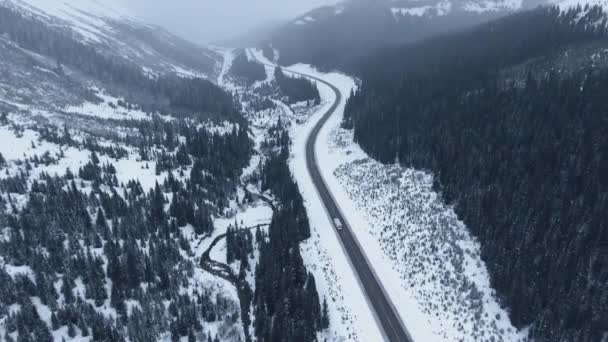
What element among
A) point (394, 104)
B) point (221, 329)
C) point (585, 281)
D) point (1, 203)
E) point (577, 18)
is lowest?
point (221, 329)

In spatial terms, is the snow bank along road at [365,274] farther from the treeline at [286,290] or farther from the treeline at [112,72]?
the treeline at [112,72]

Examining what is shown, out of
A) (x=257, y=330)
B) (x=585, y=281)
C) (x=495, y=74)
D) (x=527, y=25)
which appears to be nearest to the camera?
(x=585, y=281)

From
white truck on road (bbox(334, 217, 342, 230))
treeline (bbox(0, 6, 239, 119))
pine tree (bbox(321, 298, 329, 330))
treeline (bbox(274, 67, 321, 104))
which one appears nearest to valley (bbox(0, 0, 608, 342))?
pine tree (bbox(321, 298, 329, 330))

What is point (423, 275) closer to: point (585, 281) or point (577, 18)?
point (585, 281)

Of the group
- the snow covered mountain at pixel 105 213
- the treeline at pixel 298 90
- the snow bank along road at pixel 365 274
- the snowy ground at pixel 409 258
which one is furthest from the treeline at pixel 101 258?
the treeline at pixel 298 90

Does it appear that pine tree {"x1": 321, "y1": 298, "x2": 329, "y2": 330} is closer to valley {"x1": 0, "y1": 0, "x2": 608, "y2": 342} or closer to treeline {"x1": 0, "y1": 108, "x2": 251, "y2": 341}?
valley {"x1": 0, "y1": 0, "x2": 608, "y2": 342}

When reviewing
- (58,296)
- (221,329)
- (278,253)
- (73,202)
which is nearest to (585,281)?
(278,253)

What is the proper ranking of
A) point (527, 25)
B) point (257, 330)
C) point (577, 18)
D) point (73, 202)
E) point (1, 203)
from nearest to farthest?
point (257, 330) < point (1, 203) < point (73, 202) < point (577, 18) < point (527, 25)
